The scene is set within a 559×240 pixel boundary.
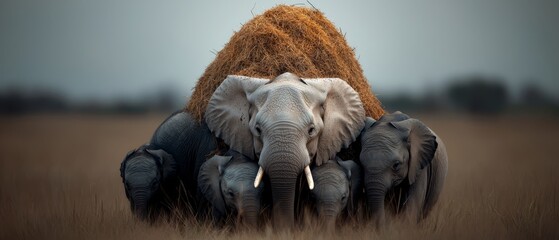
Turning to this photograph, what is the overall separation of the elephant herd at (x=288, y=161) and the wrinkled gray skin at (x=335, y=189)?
1 cm

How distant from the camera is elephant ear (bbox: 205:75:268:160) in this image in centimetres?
1253

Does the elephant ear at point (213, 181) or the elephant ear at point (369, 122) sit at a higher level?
the elephant ear at point (369, 122)

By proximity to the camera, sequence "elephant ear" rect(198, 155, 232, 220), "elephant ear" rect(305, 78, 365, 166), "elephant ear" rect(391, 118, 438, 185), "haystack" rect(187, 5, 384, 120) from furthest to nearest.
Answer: "haystack" rect(187, 5, 384, 120), "elephant ear" rect(391, 118, 438, 185), "elephant ear" rect(305, 78, 365, 166), "elephant ear" rect(198, 155, 232, 220)

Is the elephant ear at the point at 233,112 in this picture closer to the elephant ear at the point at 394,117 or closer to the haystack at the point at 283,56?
the haystack at the point at 283,56

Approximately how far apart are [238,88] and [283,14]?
7.34 feet

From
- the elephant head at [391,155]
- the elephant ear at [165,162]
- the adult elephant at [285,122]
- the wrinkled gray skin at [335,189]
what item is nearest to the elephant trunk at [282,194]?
the adult elephant at [285,122]

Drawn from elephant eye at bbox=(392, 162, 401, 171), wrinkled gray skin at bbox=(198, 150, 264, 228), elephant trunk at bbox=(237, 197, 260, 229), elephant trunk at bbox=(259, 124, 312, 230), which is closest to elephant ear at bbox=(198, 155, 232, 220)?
wrinkled gray skin at bbox=(198, 150, 264, 228)

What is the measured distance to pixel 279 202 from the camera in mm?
11547

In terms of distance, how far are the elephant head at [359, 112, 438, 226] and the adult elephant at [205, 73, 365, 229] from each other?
1.39ft

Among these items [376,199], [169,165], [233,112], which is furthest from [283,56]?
[376,199]

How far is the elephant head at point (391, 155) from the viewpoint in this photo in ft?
39.4

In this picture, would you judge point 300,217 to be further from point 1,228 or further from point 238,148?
point 1,228

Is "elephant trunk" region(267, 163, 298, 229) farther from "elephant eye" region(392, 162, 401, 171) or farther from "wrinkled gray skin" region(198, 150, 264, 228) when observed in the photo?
"elephant eye" region(392, 162, 401, 171)

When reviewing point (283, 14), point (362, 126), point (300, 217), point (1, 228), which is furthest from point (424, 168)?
point (1, 228)
